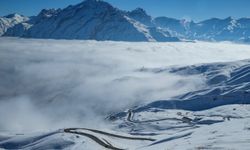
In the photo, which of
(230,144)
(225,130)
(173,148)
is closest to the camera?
→ (230,144)

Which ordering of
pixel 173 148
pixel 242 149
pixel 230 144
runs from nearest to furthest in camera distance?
pixel 242 149 < pixel 230 144 < pixel 173 148

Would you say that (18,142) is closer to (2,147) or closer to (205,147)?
(2,147)

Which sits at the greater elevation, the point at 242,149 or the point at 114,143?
the point at 242,149

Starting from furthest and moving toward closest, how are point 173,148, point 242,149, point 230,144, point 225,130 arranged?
point 225,130, point 173,148, point 230,144, point 242,149

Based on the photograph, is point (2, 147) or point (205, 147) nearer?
point (205, 147)

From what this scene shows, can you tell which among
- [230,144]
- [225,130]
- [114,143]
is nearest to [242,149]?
[230,144]

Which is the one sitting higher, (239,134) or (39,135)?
(239,134)

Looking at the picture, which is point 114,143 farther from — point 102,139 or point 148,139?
point 148,139

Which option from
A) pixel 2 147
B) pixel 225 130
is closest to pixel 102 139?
pixel 2 147

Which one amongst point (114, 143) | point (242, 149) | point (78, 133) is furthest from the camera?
point (78, 133)
